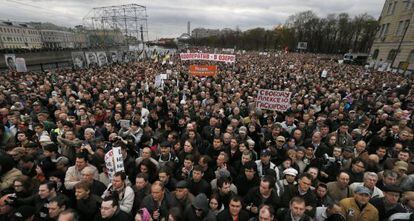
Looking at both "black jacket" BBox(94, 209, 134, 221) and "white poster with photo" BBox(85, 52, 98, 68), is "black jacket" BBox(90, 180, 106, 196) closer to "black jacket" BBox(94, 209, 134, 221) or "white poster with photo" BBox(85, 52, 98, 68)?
"black jacket" BBox(94, 209, 134, 221)

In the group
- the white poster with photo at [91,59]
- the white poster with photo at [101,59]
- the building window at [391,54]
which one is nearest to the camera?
the white poster with photo at [91,59]

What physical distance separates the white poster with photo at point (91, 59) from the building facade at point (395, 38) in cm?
3060

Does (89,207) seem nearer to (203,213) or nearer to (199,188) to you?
(203,213)

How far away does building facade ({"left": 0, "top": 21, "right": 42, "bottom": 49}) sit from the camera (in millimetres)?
80312

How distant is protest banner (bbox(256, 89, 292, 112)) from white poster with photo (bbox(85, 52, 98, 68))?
63.0ft

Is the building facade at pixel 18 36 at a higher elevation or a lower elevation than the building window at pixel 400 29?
lower

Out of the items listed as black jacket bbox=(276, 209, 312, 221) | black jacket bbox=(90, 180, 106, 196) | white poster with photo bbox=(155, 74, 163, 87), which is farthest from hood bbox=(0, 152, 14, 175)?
white poster with photo bbox=(155, 74, 163, 87)

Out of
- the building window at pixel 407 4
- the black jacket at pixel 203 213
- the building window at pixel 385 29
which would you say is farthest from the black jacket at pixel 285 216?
the building window at pixel 385 29

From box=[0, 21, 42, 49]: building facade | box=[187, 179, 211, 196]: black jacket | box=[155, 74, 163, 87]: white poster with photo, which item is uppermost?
box=[187, 179, 211, 196]: black jacket

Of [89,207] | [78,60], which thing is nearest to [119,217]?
[89,207]

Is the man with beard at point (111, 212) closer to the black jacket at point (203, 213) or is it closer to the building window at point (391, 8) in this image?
the black jacket at point (203, 213)

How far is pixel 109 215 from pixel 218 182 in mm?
1689

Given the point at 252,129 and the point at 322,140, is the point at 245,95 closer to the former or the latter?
the point at 252,129

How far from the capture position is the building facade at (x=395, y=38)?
2991 centimetres
